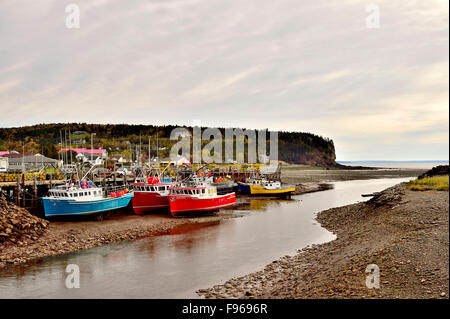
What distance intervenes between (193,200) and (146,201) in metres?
6.74

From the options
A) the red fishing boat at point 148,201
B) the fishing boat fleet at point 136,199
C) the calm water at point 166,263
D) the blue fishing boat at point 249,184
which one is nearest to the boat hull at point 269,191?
the blue fishing boat at point 249,184

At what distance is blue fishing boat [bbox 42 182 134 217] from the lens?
34000mm

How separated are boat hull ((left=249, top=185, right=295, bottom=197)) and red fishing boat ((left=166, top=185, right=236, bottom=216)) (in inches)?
794

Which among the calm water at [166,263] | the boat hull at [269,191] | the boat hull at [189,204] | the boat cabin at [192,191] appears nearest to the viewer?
the calm water at [166,263]

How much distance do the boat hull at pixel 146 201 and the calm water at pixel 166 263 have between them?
412 inches

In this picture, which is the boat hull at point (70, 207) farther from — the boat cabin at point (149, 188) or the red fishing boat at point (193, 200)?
the red fishing boat at point (193, 200)

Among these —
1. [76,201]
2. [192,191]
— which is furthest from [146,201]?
[76,201]

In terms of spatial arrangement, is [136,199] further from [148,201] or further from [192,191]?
[192,191]

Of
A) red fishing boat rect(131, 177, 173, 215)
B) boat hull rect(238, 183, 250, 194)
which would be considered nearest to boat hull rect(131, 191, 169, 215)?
red fishing boat rect(131, 177, 173, 215)

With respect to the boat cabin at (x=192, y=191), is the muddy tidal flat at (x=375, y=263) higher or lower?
lower

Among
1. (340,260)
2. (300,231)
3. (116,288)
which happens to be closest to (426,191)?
(300,231)

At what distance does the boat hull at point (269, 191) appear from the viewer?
59188 mm
